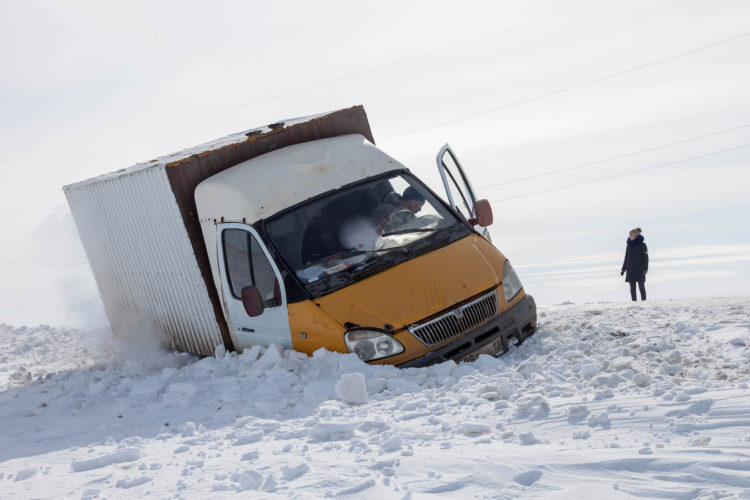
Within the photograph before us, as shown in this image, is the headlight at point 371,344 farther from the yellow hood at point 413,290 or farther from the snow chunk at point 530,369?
the snow chunk at point 530,369

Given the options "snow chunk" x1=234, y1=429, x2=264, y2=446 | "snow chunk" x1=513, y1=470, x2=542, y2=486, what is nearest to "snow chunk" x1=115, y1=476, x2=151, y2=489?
"snow chunk" x1=234, y1=429, x2=264, y2=446

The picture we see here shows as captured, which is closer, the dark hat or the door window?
the door window

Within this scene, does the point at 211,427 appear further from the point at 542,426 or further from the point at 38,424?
the point at 542,426

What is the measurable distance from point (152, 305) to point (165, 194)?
2.05 meters

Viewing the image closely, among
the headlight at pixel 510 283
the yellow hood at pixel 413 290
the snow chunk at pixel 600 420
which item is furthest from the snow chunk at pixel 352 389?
the headlight at pixel 510 283

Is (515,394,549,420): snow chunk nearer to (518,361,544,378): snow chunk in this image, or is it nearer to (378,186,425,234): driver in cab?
(518,361,544,378): snow chunk

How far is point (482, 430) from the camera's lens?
5352mm

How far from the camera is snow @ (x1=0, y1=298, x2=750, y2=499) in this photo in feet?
14.6

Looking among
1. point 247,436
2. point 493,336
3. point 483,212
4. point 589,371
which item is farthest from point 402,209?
point 247,436

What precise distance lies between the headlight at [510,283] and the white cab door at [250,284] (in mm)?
2235

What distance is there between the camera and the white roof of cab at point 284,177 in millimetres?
8336

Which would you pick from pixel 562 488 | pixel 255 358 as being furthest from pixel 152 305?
pixel 562 488

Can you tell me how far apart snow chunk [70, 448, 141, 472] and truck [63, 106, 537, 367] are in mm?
2237

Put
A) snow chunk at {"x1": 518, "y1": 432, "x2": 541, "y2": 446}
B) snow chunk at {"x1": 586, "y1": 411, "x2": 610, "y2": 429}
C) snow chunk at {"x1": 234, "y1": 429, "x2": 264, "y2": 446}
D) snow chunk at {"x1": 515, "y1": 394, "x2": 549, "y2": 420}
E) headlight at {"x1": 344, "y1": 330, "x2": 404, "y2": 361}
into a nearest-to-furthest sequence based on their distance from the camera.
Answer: snow chunk at {"x1": 518, "y1": 432, "x2": 541, "y2": 446} → snow chunk at {"x1": 586, "y1": 411, "x2": 610, "y2": 429} → snow chunk at {"x1": 515, "y1": 394, "x2": 549, "y2": 420} → snow chunk at {"x1": 234, "y1": 429, "x2": 264, "y2": 446} → headlight at {"x1": 344, "y1": 330, "x2": 404, "y2": 361}
